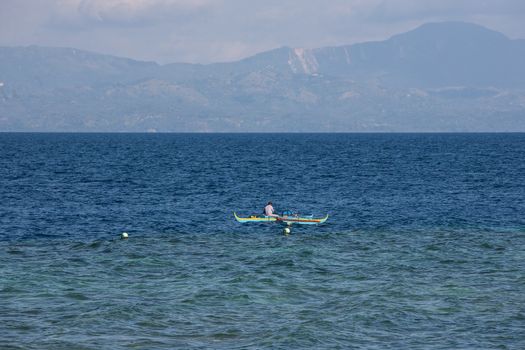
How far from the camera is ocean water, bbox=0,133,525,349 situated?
3481cm

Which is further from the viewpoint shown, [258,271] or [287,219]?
[287,219]

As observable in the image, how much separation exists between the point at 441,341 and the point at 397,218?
41.5m

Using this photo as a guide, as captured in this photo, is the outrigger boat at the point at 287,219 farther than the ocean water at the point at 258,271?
Yes

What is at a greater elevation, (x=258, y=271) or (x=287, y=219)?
(x=287, y=219)

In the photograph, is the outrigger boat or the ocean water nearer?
the ocean water

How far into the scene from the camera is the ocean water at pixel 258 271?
114ft

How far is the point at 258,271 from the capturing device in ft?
157

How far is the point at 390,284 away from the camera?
1727 inches

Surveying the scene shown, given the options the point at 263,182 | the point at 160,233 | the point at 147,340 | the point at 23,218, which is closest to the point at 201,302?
the point at 147,340

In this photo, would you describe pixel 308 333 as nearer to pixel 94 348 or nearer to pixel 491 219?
pixel 94 348

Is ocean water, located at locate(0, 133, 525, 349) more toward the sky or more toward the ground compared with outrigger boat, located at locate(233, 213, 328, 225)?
more toward the ground

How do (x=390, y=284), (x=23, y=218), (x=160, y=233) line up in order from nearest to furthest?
(x=390, y=284) < (x=160, y=233) < (x=23, y=218)

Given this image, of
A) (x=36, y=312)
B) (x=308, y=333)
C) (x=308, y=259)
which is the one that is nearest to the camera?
(x=308, y=333)

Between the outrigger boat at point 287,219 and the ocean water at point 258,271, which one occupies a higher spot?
the outrigger boat at point 287,219
